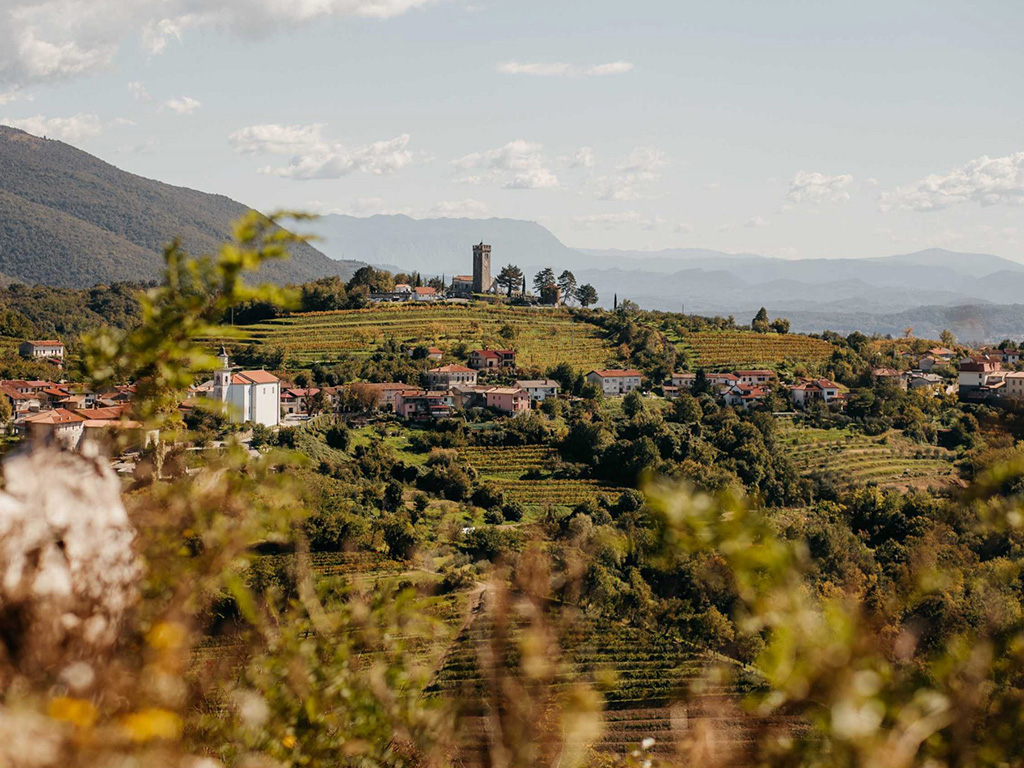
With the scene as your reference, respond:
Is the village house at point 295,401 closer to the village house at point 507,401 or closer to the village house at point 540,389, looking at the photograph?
the village house at point 507,401

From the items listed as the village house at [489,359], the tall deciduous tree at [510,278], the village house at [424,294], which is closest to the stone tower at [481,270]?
the tall deciduous tree at [510,278]

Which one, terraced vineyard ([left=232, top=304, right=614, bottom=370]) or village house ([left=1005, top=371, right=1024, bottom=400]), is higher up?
terraced vineyard ([left=232, top=304, right=614, bottom=370])

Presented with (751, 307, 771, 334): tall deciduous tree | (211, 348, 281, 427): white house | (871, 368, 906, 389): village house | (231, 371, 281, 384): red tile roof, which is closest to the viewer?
(211, 348, 281, 427): white house

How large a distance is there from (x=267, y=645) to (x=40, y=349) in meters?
46.3

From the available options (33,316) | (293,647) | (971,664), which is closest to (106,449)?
(293,647)

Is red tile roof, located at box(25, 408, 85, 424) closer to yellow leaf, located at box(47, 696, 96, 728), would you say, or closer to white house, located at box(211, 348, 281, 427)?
yellow leaf, located at box(47, 696, 96, 728)

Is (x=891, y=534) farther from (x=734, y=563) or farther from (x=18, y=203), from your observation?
(x=18, y=203)

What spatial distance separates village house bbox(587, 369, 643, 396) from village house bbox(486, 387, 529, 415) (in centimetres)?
459

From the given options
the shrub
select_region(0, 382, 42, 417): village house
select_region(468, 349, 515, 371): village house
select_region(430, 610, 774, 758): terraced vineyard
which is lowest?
select_region(430, 610, 774, 758): terraced vineyard

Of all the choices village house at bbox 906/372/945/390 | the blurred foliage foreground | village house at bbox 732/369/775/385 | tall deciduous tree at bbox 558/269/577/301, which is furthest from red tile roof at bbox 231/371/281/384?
the blurred foliage foreground

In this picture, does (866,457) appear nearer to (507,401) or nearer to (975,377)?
(975,377)

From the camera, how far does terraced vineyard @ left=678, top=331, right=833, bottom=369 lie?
4550cm

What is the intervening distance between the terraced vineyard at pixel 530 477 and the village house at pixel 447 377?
238 inches

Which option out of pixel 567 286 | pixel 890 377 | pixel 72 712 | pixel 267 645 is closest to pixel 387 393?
pixel 890 377
